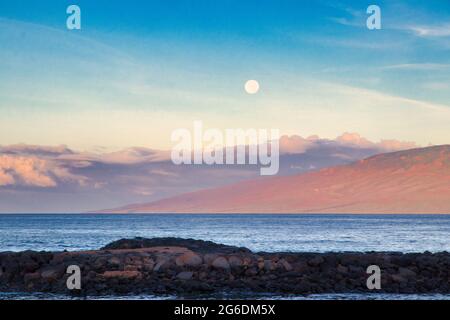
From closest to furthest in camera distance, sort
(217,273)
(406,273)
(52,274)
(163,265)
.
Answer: (52,274), (217,273), (163,265), (406,273)

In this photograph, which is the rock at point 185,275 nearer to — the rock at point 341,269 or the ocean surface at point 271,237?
the rock at point 341,269

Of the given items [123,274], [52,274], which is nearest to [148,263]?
[123,274]

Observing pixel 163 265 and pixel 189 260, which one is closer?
pixel 163 265

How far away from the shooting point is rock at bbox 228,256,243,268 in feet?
96.3

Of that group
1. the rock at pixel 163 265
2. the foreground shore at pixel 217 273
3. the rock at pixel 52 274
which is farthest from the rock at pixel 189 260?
the rock at pixel 52 274

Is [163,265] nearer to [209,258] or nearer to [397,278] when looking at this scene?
[209,258]

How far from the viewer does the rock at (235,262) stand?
29.4m

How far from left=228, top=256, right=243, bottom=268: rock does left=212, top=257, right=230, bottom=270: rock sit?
0.74ft

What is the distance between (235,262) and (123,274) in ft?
16.2

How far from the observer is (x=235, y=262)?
97.0 ft

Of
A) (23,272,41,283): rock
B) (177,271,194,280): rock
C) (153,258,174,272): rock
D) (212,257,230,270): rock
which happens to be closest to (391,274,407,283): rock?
(212,257,230,270): rock
